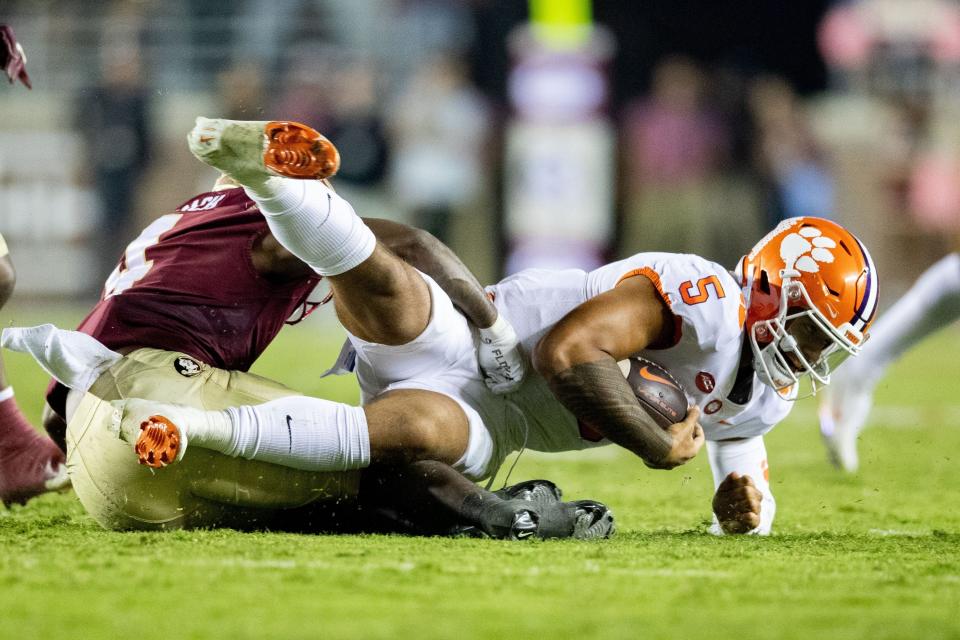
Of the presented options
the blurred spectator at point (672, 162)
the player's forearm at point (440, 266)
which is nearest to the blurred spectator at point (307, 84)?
the blurred spectator at point (672, 162)

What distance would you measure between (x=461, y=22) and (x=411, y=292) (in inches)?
383

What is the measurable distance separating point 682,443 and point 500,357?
0.52 m

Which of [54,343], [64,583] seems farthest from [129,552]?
[54,343]

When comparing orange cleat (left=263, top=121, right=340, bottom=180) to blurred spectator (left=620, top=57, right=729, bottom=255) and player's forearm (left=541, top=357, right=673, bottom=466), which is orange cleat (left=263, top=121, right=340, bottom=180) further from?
blurred spectator (left=620, top=57, right=729, bottom=255)

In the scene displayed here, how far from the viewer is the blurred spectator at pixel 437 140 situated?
41.7 ft

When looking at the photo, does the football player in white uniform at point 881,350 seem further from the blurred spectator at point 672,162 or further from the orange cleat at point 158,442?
the blurred spectator at point 672,162

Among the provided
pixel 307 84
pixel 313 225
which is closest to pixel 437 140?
pixel 307 84

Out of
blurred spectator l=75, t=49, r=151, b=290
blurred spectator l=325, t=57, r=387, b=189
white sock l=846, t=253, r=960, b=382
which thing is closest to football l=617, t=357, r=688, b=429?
white sock l=846, t=253, r=960, b=382

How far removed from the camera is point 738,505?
12.1ft

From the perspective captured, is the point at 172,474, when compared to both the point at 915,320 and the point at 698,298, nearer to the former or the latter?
the point at 698,298

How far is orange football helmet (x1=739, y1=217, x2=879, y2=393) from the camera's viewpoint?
363cm

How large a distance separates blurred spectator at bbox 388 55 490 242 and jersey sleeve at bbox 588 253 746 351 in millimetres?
9076

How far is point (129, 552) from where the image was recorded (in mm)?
2998

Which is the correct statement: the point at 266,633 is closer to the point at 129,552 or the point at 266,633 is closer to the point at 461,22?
the point at 129,552
